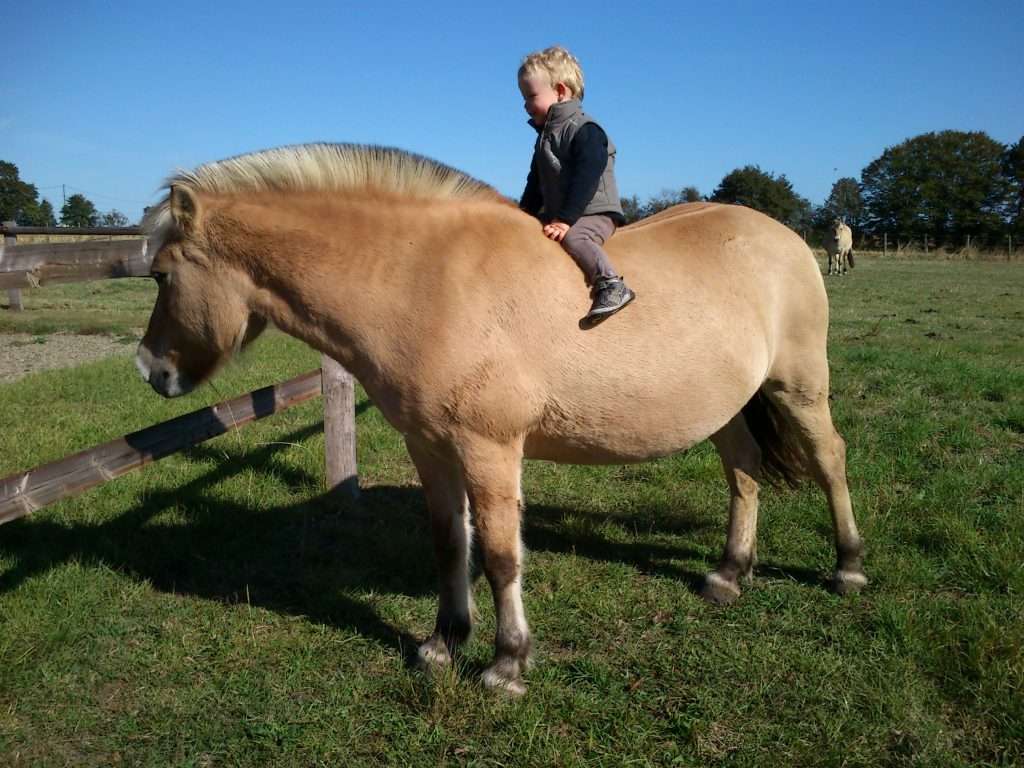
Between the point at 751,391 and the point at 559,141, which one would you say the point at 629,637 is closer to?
the point at 751,391

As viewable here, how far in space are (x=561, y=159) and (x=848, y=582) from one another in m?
2.93

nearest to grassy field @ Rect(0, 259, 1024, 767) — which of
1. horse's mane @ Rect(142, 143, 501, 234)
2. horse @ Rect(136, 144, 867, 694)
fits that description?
horse @ Rect(136, 144, 867, 694)

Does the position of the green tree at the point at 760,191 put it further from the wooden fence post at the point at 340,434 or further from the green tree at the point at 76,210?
the green tree at the point at 76,210

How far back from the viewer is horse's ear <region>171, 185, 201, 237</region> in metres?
3.09

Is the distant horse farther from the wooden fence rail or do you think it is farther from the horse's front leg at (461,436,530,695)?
the horse's front leg at (461,436,530,695)

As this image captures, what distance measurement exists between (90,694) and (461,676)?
1.71 metres

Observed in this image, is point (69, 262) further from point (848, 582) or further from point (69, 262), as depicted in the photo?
point (848, 582)

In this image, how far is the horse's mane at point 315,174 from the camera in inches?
128

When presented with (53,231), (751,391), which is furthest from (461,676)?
(53,231)

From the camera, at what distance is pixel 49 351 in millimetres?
10805

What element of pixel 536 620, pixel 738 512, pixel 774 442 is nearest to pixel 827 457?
pixel 774 442

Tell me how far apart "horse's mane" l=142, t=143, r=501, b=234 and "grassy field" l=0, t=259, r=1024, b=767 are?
928mm

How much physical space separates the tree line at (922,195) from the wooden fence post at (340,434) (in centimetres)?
4852

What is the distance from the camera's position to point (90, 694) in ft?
10.6
